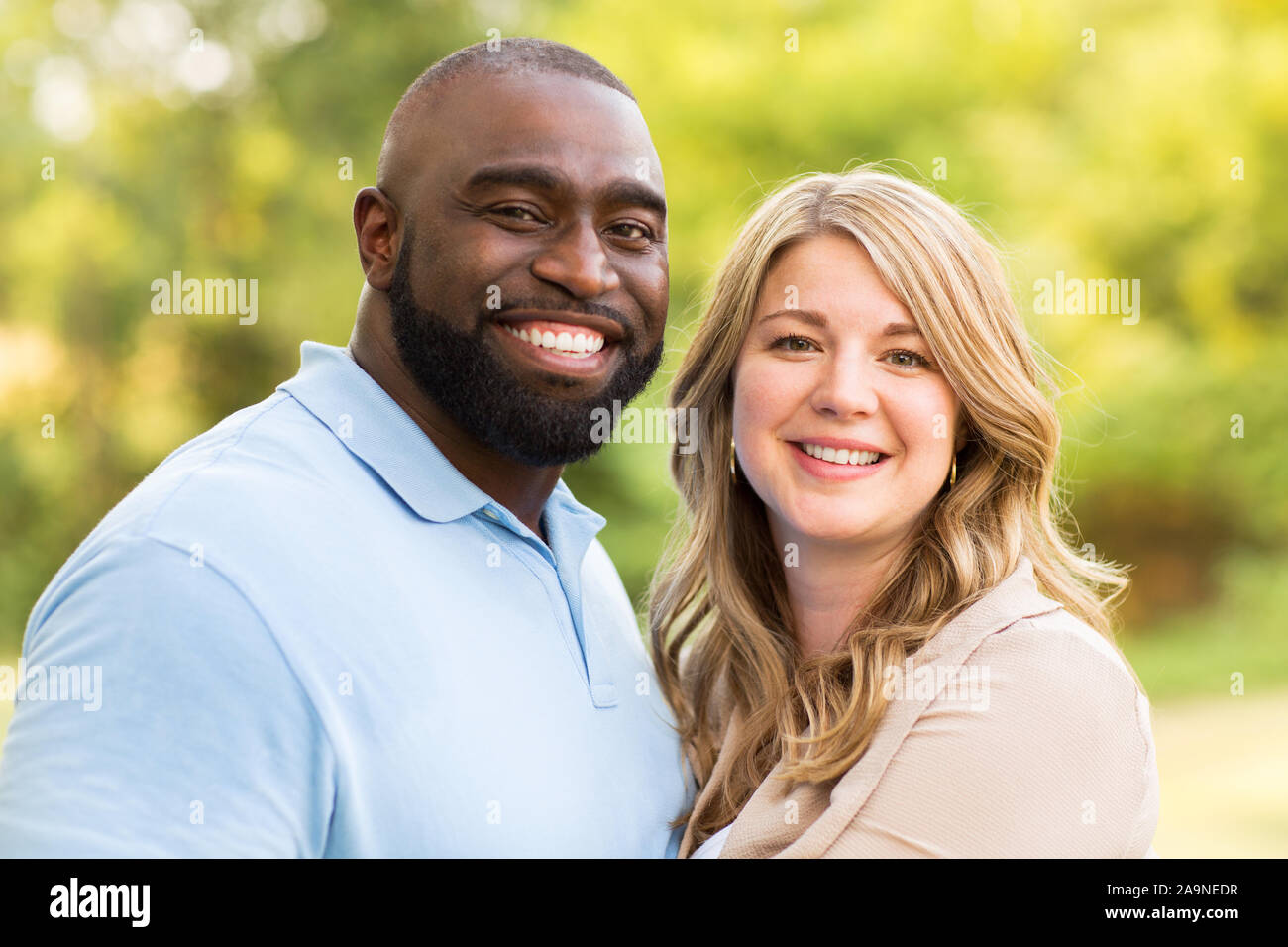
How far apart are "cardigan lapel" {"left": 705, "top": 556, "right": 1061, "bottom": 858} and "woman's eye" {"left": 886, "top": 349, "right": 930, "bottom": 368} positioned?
17.1 inches

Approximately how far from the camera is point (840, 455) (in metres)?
2.28

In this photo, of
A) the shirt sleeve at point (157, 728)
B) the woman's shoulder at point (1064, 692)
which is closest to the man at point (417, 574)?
the shirt sleeve at point (157, 728)

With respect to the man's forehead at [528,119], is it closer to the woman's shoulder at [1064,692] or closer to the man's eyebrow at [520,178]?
the man's eyebrow at [520,178]

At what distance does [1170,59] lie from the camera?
11.8m

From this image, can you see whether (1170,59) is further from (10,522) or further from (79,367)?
(10,522)

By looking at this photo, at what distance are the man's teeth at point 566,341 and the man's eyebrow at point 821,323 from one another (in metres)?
0.37

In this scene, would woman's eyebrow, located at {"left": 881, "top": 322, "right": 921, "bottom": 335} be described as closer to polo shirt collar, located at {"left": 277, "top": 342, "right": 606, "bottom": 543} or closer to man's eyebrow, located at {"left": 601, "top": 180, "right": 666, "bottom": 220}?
man's eyebrow, located at {"left": 601, "top": 180, "right": 666, "bottom": 220}

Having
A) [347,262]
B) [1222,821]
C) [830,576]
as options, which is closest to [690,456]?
[830,576]

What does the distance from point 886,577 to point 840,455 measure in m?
0.31

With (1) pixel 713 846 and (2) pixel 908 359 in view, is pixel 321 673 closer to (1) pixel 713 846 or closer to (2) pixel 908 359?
(1) pixel 713 846

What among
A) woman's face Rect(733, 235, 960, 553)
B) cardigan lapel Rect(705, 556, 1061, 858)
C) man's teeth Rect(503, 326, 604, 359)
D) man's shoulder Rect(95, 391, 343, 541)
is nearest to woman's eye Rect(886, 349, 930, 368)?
woman's face Rect(733, 235, 960, 553)

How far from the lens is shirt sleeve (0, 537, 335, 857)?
1537 millimetres
